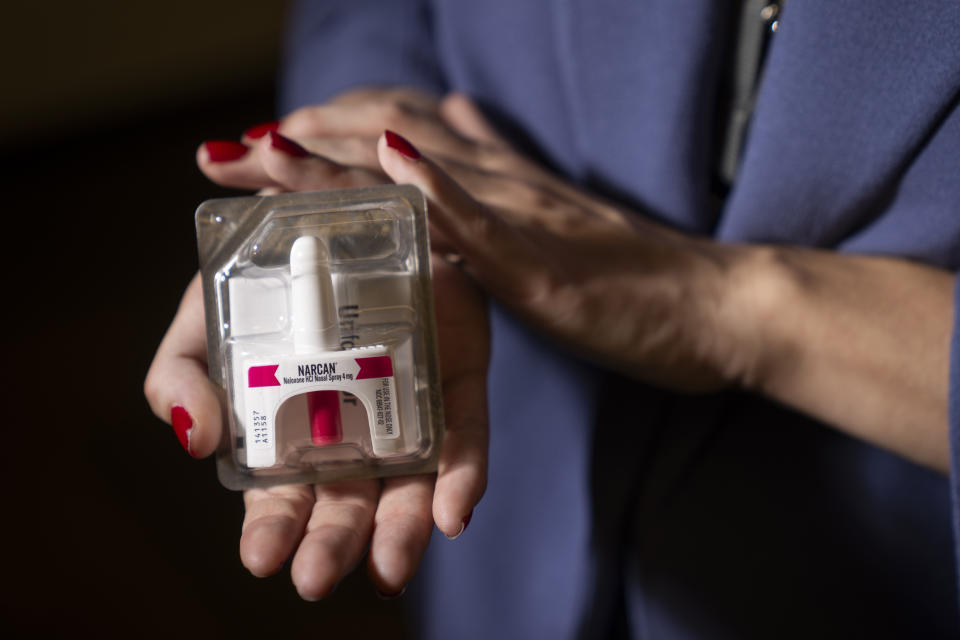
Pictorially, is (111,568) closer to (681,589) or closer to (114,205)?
(114,205)

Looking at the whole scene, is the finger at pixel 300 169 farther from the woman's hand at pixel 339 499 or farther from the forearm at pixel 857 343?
the forearm at pixel 857 343

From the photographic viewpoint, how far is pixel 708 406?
1.93ft

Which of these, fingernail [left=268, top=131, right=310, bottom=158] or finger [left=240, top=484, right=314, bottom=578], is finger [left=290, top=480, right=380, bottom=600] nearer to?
finger [left=240, top=484, right=314, bottom=578]

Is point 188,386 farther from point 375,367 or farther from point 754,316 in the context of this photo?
point 754,316

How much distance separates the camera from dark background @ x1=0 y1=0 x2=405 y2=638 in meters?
1.10

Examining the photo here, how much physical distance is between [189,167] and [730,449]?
54.4 inches

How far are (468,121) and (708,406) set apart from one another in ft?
1.06

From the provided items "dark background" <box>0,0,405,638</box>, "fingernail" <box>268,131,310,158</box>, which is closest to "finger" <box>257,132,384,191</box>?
"fingernail" <box>268,131,310,158</box>

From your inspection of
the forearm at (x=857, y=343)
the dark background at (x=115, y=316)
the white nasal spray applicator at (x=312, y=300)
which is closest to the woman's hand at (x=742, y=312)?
the forearm at (x=857, y=343)

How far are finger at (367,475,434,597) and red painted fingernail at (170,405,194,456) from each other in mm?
115

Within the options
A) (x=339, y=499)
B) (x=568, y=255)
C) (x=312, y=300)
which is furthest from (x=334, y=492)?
(x=568, y=255)

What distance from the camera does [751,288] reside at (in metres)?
0.52

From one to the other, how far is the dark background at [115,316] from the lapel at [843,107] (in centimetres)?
87

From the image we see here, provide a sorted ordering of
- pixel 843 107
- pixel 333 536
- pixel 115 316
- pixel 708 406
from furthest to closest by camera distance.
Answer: pixel 115 316
pixel 708 406
pixel 843 107
pixel 333 536
